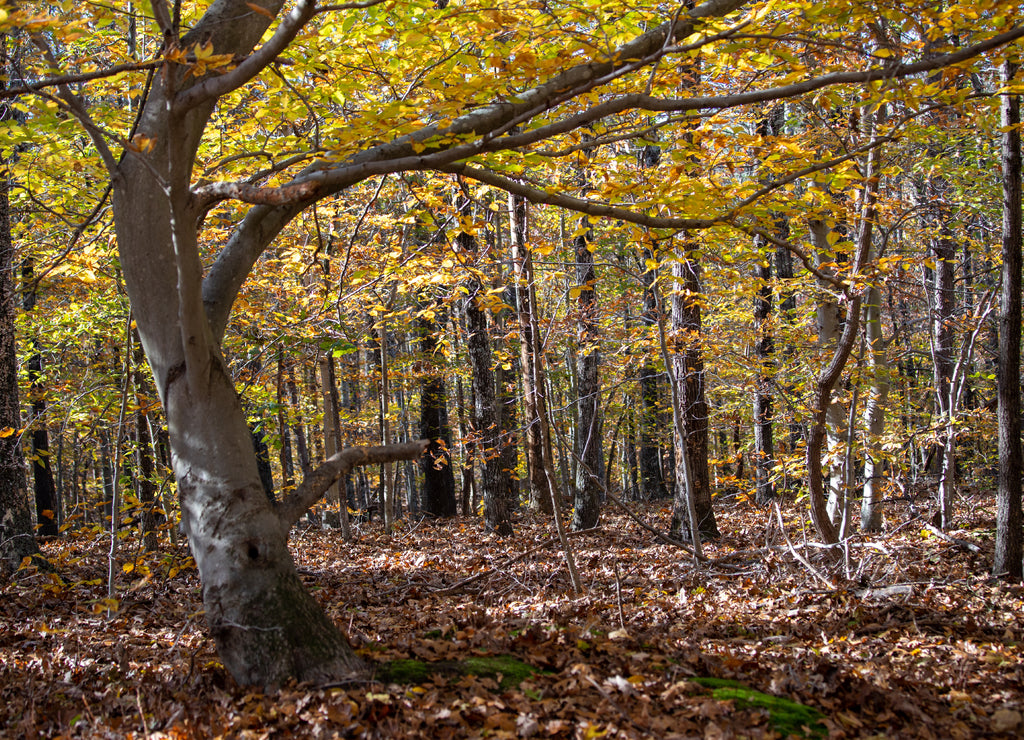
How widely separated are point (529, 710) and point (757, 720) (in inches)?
46.3

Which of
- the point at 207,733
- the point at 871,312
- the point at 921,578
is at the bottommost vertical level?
the point at 921,578

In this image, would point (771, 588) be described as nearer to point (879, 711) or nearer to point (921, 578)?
point (921, 578)

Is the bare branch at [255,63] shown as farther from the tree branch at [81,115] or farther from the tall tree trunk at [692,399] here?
the tall tree trunk at [692,399]

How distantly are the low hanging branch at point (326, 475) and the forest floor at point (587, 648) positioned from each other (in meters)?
0.96

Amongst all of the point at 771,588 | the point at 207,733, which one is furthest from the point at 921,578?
the point at 207,733

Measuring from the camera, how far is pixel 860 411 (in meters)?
9.57

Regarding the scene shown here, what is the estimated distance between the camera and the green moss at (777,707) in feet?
10.8

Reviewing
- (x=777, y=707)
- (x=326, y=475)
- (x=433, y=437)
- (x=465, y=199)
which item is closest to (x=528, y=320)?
(x=465, y=199)

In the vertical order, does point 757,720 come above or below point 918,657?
above

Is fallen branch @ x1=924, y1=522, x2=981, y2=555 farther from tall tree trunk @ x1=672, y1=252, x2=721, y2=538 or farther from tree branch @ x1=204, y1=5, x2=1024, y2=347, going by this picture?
tree branch @ x1=204, y1=5, x2=1024, y2=347

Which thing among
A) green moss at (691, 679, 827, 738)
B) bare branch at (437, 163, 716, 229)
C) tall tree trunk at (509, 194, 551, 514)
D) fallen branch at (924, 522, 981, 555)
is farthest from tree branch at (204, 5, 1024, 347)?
fallen branch at (924, 522, 981, 555)

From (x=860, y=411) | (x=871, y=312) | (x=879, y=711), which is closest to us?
(x=879, y=711)

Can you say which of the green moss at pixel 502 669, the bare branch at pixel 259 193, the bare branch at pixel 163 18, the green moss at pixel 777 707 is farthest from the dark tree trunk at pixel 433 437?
the bare branch at pixel 163 18

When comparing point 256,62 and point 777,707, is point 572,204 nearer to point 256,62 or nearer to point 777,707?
point 256,62
